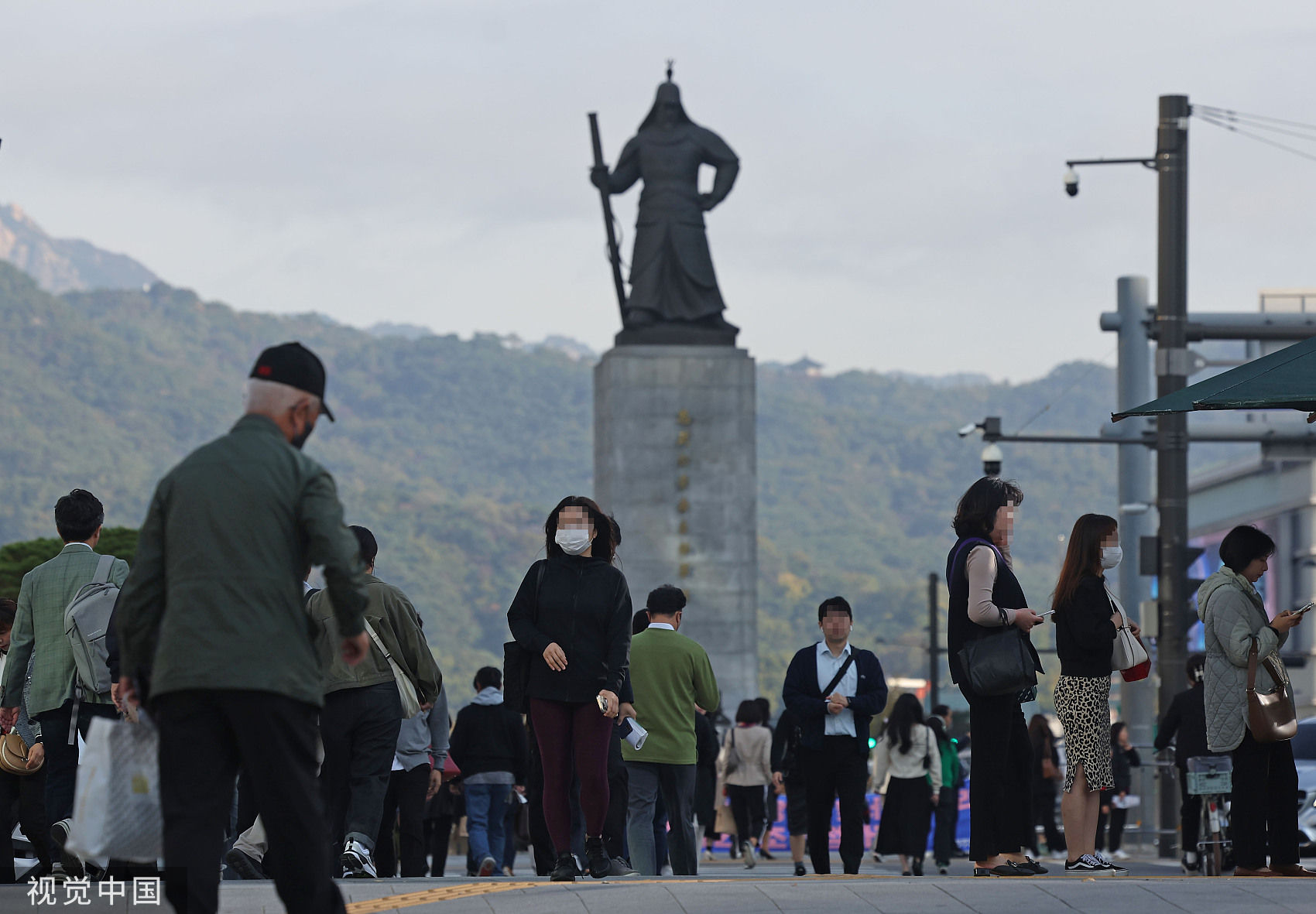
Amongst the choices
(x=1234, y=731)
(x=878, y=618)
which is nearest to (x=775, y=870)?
(x=1234, y=731)

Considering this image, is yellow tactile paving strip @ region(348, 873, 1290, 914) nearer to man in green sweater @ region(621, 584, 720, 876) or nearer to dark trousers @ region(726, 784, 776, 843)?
man in green sweater @ region(621, 584, 720, 876)

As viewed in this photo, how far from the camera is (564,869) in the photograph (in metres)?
8.70

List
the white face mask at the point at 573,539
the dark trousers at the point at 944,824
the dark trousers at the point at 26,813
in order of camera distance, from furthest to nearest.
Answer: the dark trousers at the point at 944,824
the dark trousers at the point at 26,813
the white face mask at the point at 573,539

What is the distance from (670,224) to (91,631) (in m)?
17.5

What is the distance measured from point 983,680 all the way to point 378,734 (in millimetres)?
2712

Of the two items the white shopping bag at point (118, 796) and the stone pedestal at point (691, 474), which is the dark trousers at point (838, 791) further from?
the stone pedestal at point (691, 474)

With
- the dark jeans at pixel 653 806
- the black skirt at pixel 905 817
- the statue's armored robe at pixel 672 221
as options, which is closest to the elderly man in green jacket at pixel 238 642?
the dark jeans at pixel 653 806

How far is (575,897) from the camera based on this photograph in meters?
7.33

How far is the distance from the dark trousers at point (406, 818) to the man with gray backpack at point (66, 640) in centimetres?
220

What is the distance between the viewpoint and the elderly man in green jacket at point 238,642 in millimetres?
5336

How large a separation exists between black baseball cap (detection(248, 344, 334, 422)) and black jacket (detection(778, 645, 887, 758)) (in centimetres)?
495

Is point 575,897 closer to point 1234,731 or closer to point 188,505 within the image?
point 188,505

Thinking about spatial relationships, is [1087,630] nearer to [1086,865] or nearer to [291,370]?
[1086,865]

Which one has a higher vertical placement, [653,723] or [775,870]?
[653,723]
